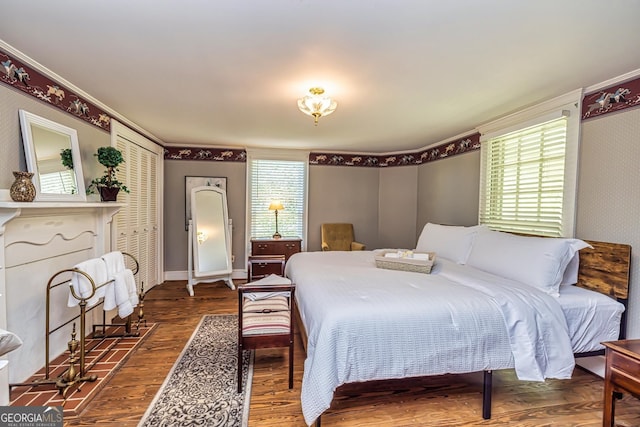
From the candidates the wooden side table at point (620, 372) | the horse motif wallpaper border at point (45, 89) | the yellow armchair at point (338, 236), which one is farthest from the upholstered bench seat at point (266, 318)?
the yellow armchair at point (338, 236)

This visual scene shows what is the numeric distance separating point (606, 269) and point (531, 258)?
53 centimetres

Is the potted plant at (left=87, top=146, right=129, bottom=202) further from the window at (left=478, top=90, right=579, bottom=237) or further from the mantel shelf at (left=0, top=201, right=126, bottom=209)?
the window at (left=478, top=90, right=579, bottom=237)

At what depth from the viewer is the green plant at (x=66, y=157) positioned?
2459mm

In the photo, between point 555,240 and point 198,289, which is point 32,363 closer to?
point 198,289

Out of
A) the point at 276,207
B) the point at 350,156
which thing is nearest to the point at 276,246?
the point at 276,207

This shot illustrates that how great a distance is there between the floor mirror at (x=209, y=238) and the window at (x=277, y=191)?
0.53 m

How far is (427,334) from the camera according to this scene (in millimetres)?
1759

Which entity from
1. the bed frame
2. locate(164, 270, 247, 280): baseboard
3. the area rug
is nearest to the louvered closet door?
locate(164, 270, 247, 280): baseboard

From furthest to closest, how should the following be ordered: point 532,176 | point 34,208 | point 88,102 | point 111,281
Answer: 1. point 532,176
2. point 88,102
3. point 111,281
4. point 34,208

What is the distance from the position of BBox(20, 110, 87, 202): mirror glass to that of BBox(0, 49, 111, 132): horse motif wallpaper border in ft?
0.61

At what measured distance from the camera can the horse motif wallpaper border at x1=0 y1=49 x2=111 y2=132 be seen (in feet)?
6.46

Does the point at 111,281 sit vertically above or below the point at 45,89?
below

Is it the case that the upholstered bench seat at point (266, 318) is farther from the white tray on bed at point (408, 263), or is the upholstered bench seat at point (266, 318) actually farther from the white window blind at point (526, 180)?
the white window blind at point (526, 180)

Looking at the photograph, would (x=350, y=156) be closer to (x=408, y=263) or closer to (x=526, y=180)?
(x=526, y=180)
